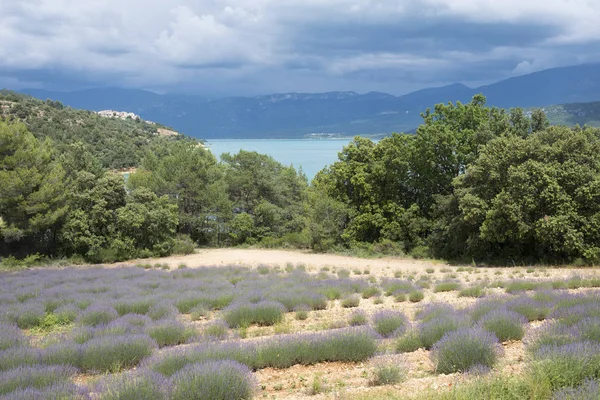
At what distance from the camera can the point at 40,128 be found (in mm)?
73938

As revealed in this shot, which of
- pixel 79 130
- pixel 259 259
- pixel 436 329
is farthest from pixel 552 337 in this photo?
pixel 79 130

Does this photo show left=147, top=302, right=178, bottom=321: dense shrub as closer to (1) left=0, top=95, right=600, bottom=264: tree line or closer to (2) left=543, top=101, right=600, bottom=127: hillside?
(1) left=0, top=95, right=600, bottom=264: tree line

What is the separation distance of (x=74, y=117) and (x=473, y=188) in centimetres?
8710

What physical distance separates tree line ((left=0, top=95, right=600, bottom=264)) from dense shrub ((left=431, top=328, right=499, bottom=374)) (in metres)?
18.7

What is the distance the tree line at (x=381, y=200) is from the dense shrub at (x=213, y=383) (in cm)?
2129

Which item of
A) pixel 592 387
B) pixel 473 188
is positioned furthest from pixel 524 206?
pixel 592 387

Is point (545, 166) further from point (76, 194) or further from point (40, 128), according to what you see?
point (40, 128)

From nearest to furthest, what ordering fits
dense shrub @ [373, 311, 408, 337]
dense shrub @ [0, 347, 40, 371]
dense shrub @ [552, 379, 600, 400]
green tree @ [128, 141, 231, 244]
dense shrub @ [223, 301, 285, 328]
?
1. dense shrub @ [552, 379, 600, 400]
2. dense shrub @ [0, 347, 40, 371]
3. dense shrub @ [373, 311, 408, 337]
4. dense shrub @ [223, 301, 285, 328]
5. green tree @ [128, 141, 231, 244]

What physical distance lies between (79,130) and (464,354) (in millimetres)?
89017

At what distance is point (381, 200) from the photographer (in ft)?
127

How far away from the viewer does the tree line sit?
2400cm

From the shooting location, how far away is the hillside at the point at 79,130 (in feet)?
242

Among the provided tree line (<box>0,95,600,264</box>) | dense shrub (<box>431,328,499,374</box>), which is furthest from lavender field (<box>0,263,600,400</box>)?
tree line (<box>0,95,600,264</box>)

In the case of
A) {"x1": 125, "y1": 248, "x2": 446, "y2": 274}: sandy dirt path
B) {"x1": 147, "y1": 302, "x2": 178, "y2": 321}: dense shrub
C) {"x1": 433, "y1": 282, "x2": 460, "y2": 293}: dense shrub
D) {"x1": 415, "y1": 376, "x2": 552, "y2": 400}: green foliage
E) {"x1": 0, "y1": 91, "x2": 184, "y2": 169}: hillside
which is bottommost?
{"x1": 125, "y1": 248, "x2": 446, "y2": 274}: sandy dirt path
